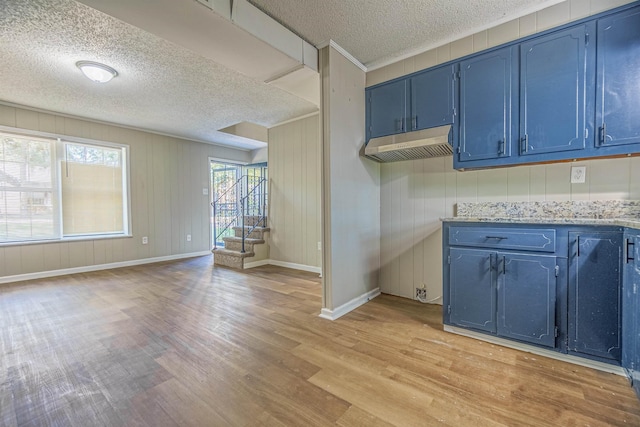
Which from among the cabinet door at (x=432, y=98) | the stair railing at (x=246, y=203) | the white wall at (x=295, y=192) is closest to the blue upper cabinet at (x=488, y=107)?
the cabinet door at (x=432, y=98)

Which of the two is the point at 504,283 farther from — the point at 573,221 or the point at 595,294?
the point at 573,221

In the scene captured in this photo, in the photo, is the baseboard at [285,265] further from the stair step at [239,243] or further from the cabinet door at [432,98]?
the cabinet door at [432,98]

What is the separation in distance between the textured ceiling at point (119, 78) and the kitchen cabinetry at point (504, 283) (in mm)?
3067

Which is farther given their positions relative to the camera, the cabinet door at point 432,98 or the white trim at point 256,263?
the white trim at point 256,263

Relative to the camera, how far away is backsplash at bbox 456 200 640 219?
6.41 feet

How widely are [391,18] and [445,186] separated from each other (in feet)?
5.27

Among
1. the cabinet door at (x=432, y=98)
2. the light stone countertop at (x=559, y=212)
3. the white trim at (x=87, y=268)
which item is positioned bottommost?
the white trim at (x=87, y=268)

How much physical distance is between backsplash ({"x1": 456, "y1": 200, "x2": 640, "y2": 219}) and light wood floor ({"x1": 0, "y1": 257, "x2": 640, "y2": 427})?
1.08 m

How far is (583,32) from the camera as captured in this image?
74.4 inches

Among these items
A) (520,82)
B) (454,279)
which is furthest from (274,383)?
(520,82)

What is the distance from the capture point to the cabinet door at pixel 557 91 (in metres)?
1.89

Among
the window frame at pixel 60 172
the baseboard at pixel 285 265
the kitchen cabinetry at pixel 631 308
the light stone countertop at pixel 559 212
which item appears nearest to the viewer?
the kitchen cabinetry at pixel 631 308

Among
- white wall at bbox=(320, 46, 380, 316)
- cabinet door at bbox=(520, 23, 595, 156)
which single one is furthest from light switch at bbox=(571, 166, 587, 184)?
white wall at bbox=(320, 46, 380, 316)

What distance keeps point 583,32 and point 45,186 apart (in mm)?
6620
